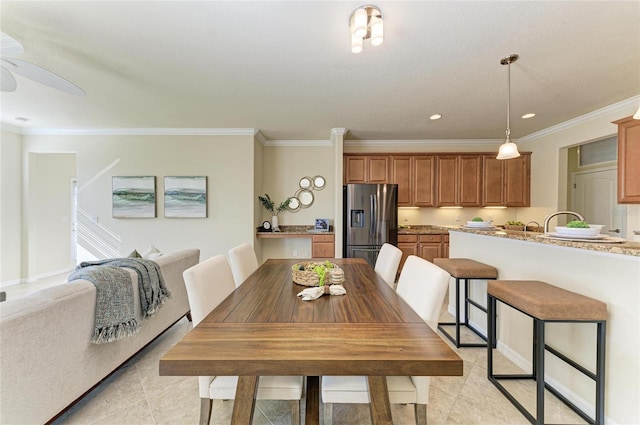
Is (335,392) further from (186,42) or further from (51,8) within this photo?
(51,8)

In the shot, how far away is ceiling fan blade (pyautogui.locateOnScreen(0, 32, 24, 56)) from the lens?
1.46 meters

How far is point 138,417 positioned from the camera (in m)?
1.53

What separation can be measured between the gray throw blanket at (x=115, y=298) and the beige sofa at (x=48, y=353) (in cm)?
5

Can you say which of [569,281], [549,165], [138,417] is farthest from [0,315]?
[549,165]

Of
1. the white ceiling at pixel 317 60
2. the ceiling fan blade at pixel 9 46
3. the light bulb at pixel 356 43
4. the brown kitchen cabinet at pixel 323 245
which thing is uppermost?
the white ceiling at pixel 317 60

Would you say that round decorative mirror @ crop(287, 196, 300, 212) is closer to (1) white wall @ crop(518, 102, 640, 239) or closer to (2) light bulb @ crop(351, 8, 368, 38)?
(2) light bulb @ crop(351, 8, 368, 38)

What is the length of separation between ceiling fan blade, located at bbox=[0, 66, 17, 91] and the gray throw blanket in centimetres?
143

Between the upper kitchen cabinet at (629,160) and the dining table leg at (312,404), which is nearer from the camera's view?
the dining table leg at (312,404)

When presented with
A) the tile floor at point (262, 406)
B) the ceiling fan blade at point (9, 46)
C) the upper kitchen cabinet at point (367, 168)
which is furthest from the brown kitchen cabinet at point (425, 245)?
the ceiling fan blade at point (9, 46)

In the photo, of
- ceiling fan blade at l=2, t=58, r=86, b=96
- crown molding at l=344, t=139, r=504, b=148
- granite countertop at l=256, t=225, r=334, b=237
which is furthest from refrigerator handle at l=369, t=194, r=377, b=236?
ceiling fan blade at l=2, t=58, r=86, b=96

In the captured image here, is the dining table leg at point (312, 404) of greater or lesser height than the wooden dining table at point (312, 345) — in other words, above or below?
below

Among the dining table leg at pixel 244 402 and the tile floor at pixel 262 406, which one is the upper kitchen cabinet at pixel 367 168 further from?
the dining table leg at pixel 244 402

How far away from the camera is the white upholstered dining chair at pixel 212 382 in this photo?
3.81 feet

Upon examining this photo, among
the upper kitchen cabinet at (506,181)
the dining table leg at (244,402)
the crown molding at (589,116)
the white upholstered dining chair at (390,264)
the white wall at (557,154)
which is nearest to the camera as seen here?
the dining table leg at (244,402)
